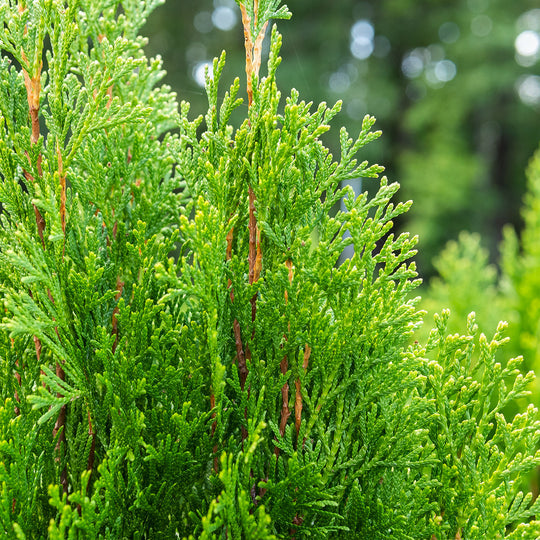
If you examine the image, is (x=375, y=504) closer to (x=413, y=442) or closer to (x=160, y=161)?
(x=413, y=442)

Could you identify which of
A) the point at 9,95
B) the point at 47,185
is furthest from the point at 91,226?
the point at 9,95

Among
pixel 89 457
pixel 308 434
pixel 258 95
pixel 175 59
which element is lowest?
pixel 89 457

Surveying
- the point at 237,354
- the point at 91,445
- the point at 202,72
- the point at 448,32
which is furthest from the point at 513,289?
the point at 448,32

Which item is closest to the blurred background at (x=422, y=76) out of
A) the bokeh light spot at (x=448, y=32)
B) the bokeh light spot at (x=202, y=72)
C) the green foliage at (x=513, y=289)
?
the bokeh light spot at (x=448, y=32)

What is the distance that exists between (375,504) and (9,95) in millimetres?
1963

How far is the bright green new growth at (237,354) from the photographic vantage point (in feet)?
5.24

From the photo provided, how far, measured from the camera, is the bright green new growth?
160 centimetres

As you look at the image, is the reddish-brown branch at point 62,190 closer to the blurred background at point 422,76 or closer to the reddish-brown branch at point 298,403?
the reddish-brown branch at point 298,403

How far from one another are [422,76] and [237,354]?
23.2 meters

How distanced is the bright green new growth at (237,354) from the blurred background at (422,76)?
662 inches

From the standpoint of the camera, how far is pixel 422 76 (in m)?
22.1

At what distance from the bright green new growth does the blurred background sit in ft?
55.2

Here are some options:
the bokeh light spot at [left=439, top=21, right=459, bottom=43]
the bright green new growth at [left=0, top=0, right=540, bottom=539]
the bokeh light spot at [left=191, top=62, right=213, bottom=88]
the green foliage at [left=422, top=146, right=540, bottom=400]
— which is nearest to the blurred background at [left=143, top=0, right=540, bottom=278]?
the bokeh light spot at [left=439, top=21, right=459, bottom=43]

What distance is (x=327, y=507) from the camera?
5.56 feet
